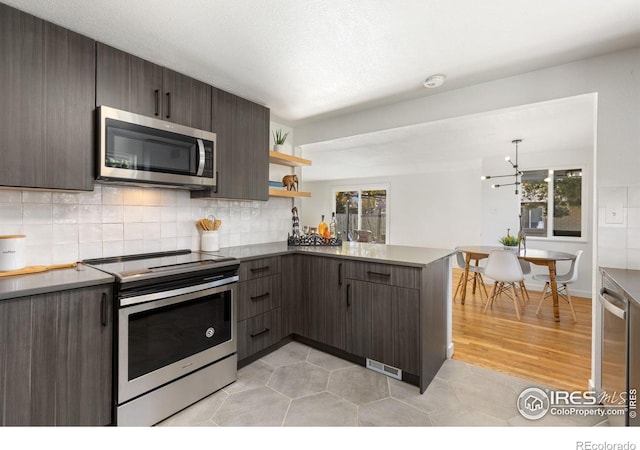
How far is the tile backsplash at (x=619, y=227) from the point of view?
187 cm

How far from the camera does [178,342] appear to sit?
1.84 m

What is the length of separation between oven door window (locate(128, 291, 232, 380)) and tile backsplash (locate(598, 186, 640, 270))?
100 inches

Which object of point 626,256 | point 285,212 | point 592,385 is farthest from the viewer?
point 285,212

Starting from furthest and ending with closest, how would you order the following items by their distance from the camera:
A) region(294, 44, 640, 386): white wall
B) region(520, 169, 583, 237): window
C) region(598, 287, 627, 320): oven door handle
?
1. region(520, 169, 583, 237): window
2. region(294, 44, 640, 386): white wall
3. region(598, 287, 627, 320): oven door handle

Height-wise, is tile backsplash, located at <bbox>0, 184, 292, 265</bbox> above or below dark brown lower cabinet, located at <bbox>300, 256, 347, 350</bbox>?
above

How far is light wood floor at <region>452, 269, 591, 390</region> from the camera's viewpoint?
2346 millimetres

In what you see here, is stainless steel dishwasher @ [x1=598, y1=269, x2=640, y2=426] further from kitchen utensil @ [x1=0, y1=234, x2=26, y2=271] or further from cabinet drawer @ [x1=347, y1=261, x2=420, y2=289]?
kitchen utensil @ [x1=0, y1=234, x2=26, y2=271]

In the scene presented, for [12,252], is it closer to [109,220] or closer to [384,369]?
[109,220]

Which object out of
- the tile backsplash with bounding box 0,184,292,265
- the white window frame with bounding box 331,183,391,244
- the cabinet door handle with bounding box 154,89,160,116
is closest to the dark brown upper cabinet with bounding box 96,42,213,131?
the cabinet door handle with bounding box 154,89,160,116

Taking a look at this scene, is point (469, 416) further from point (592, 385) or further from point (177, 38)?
point (177, 38)

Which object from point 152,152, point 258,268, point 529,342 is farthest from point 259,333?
point 529,342

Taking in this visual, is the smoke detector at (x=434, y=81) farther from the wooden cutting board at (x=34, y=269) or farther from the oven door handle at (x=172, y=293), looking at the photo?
the wooden cutting board at (x=34, y=269)

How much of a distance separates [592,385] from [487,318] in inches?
61.9

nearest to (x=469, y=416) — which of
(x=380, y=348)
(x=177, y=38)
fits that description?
(x=380, y=348)
